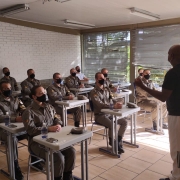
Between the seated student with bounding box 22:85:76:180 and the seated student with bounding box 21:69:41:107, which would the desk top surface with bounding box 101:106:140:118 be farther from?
the seated student with bounding box 21:69:41:107

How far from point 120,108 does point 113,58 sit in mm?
4621

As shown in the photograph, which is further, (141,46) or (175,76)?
(141,46)

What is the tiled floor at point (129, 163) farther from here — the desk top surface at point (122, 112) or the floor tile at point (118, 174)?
the desk top surface at point (122, 112)

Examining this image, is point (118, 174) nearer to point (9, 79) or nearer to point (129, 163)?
point (129, 163)

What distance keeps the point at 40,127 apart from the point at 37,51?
16.2 feet

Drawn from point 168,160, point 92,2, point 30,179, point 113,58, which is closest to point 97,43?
point 113,58

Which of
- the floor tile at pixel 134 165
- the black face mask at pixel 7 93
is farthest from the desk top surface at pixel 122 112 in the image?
the black face mask at pixel 7 93

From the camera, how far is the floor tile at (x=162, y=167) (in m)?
3.08

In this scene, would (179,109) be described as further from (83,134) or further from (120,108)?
(120,108)

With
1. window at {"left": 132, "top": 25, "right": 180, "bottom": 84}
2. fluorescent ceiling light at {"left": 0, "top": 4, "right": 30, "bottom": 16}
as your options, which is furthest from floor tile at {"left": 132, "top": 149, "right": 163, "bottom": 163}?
A: window at {"left": 132, "top": 25, "right": 180, "bottom": 84}

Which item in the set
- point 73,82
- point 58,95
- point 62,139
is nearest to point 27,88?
point 58,95

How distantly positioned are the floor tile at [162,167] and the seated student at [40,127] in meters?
1.27

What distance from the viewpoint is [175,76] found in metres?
2.22

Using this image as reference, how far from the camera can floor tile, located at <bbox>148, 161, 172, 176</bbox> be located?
3082 millimetres
